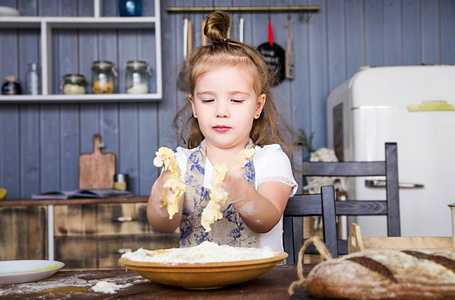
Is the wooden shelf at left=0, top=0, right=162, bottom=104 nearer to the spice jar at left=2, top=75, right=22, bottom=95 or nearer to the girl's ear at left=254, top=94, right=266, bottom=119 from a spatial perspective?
the spice jar at left=2, top=75, right=22, bottom=95

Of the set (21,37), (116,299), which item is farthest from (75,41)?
(116,299)

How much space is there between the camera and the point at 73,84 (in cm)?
267

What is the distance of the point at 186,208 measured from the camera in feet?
3.91

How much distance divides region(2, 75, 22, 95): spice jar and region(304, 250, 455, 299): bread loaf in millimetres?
2490

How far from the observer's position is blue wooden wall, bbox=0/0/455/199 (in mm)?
2828

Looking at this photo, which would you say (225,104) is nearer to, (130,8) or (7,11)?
(130,8)

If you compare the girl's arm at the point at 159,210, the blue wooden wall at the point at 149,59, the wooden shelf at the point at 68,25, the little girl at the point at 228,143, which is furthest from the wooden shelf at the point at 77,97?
the girl's arm at the point at 159,210

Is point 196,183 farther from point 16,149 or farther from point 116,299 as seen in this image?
point 16,149

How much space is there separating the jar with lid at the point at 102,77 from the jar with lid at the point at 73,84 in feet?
0.23

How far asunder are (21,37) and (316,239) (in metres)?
2.66

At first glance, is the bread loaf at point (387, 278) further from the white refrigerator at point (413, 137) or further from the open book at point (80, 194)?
the open book at point (80, 194)

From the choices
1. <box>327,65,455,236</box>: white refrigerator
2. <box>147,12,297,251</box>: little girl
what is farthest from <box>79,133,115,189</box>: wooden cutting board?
<box>147,12,297,251</box>: little girl

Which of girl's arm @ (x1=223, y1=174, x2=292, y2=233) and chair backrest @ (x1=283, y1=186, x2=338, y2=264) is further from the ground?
girl's arm @ (x1=223, y1=174, x2=292, y2=233)

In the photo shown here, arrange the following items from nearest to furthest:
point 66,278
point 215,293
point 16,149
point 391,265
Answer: point 391,265 → point 215,293 → point 66,278 → point 16,149
